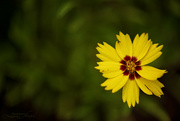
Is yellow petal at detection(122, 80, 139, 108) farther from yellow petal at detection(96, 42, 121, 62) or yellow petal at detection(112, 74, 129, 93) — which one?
yellow petal at detection(96, 42, 121, 62)

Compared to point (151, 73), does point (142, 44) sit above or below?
above

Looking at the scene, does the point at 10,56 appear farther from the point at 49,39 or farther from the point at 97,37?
the point at 97,37

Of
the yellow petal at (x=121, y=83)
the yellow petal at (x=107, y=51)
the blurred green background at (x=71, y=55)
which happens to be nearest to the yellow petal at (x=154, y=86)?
the yellow petal at (x=121, y=83)

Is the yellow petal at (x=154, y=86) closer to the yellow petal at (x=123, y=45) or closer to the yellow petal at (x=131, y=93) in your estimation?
the yellow petal at (x=131, y=93)

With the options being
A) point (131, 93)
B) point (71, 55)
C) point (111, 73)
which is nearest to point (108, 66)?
point (111, 73)

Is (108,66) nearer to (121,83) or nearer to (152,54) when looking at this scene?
(121,83)

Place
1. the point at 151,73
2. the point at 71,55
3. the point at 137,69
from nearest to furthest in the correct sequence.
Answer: the point at 151,73 < the point at 137,69 < the point at 71,55

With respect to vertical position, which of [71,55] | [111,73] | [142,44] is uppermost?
[71,55]

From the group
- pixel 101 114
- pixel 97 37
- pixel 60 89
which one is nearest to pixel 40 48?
pixel 60 89
